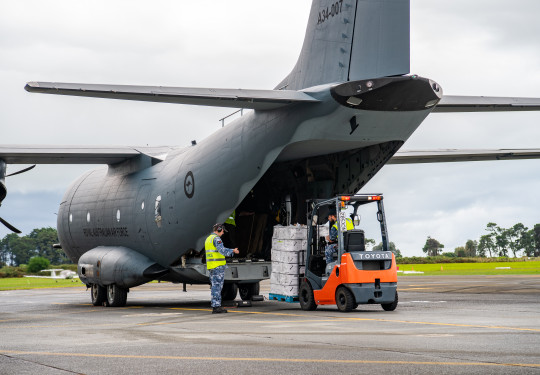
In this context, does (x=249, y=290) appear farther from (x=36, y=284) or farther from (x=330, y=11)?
(x=36, y=284)

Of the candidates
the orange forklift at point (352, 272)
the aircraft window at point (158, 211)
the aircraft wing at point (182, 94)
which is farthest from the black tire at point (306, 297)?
the aircraft window at point (158, 211)

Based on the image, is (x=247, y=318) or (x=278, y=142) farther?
(x=278, y=142)

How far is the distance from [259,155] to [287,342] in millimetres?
7230

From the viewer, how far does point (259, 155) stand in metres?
16.1

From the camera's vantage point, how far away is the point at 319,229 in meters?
16.2

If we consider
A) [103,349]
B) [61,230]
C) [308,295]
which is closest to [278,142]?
[308,295]

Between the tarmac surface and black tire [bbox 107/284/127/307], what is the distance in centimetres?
433

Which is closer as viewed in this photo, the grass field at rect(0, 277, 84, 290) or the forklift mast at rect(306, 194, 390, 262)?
the forklift mast at rect(306, 194, 390, 262)

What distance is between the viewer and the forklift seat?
14531 mm

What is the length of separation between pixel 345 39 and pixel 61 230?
Answer: 580 inches

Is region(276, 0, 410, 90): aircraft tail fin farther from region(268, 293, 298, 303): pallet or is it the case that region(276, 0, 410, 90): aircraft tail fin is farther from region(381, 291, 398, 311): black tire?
region(268, 293, 298, 303): pallet

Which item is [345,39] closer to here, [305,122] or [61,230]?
[305,122]

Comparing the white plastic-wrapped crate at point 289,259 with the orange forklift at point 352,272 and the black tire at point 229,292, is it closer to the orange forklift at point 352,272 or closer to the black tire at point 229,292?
the orange forklift at point 352,272

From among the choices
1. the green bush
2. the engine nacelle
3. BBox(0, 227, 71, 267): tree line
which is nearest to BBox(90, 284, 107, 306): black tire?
the engine nacelle
